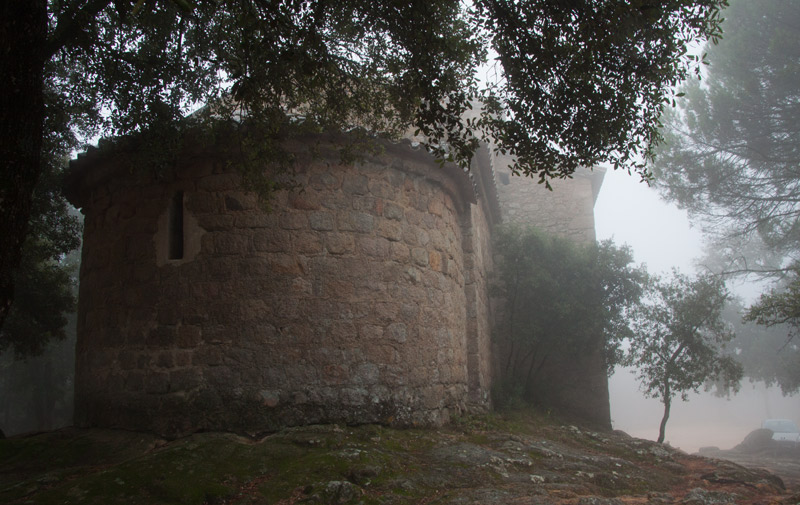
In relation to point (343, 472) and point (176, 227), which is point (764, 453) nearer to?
point (343, 472)

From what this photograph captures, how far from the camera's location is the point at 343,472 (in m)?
4.91

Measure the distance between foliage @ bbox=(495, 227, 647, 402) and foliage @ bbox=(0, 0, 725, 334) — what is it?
7.46m

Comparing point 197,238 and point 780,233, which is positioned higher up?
point 780,233

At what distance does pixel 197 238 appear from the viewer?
661cm

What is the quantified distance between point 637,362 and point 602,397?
1232mm

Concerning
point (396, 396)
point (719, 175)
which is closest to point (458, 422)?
point (396, 396)

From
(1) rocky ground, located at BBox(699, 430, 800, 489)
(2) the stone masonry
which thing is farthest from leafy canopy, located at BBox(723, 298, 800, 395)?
(2) the stone masonry

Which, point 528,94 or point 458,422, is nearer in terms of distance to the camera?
point 528,94

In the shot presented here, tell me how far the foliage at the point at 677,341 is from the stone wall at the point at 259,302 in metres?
8.44

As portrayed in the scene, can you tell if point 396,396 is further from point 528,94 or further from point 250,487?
point 528,94

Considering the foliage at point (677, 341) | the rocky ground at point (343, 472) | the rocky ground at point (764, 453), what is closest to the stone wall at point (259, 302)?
the rocky ground at point (343, 472)

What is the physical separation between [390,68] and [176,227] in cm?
308

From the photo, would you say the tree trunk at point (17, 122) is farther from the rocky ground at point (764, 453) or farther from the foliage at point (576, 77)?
the rocky ground at point (764, 453)

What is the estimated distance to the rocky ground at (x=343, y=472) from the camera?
4504mm
